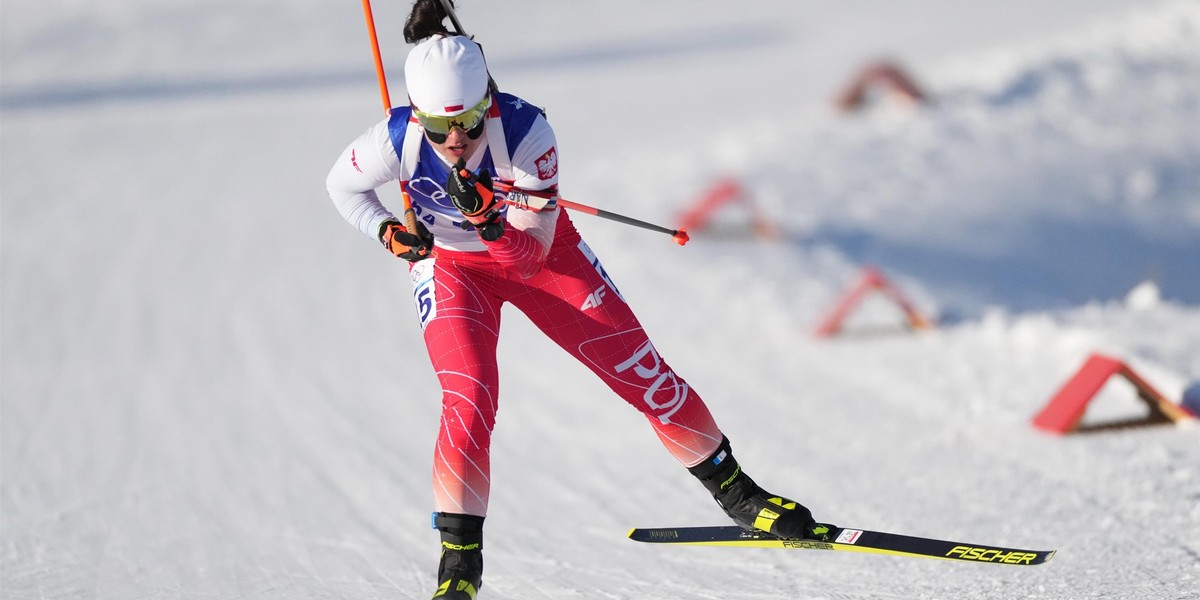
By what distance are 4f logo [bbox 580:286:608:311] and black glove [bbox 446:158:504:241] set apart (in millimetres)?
460

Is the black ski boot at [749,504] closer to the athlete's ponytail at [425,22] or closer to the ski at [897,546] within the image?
the ski at [897,546]

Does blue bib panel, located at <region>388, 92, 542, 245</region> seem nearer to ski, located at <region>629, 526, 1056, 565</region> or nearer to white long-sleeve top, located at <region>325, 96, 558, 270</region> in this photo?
white long-sleeve top, located at <region>325, 96, 558, 270</region>

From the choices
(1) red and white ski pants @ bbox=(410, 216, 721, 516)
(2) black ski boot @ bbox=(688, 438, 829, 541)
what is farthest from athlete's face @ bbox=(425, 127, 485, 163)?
(2) black ski boot @ bbox=(688, 438, 829, 541)

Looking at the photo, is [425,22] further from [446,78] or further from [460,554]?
[460,554]

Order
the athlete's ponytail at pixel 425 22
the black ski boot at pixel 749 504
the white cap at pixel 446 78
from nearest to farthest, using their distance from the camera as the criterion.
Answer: the white cap at pixel 446 78
the athlete's ponytail at pixel 425 22
the black ski boot at pixel 749 504

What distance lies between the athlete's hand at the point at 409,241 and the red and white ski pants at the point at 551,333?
0.26 metres

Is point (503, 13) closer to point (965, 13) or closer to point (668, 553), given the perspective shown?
point (965, 13)

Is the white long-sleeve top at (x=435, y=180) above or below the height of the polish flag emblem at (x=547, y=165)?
below

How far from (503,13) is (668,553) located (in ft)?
44.5

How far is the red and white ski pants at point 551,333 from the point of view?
12.1 ft

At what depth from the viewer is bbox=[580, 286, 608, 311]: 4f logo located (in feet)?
13.0

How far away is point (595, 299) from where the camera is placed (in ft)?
13.0

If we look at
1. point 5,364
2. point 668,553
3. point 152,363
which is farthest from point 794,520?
point 5,364

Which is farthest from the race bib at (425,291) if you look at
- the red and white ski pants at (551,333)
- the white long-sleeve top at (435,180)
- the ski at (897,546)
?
the ski at (897,546)
